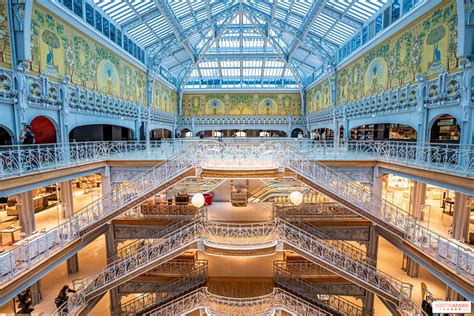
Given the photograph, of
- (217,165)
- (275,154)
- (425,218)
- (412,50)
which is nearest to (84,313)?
(217,165)

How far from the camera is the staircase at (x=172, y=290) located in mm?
12841

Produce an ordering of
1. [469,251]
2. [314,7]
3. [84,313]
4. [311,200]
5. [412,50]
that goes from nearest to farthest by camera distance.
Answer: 1. [469,251]
2. [84,313]
3. [412,50]
4. [311,200]
5. [314,7]

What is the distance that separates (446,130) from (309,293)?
399 inches

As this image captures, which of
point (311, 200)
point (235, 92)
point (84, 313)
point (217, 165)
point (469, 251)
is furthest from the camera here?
point (235, 92)

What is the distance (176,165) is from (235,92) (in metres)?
22.3

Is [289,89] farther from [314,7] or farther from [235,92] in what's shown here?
[314,7]

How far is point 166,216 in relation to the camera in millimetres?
13711

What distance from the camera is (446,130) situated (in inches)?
471

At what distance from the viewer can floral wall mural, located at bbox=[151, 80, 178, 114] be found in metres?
23.2

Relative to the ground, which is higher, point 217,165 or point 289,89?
point 289,89

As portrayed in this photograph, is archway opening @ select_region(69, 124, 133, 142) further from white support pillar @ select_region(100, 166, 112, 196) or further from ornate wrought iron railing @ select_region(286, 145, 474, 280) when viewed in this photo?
ornate wrought iron railing @ select_region(286, 145, 474, 280)

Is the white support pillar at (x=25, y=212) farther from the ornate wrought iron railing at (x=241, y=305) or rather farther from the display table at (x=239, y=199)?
the display table at (x=239, y=199)

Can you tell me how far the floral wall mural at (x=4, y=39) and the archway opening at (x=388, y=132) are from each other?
1817 centimetres

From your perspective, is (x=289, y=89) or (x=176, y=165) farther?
(x=289, y=89)
